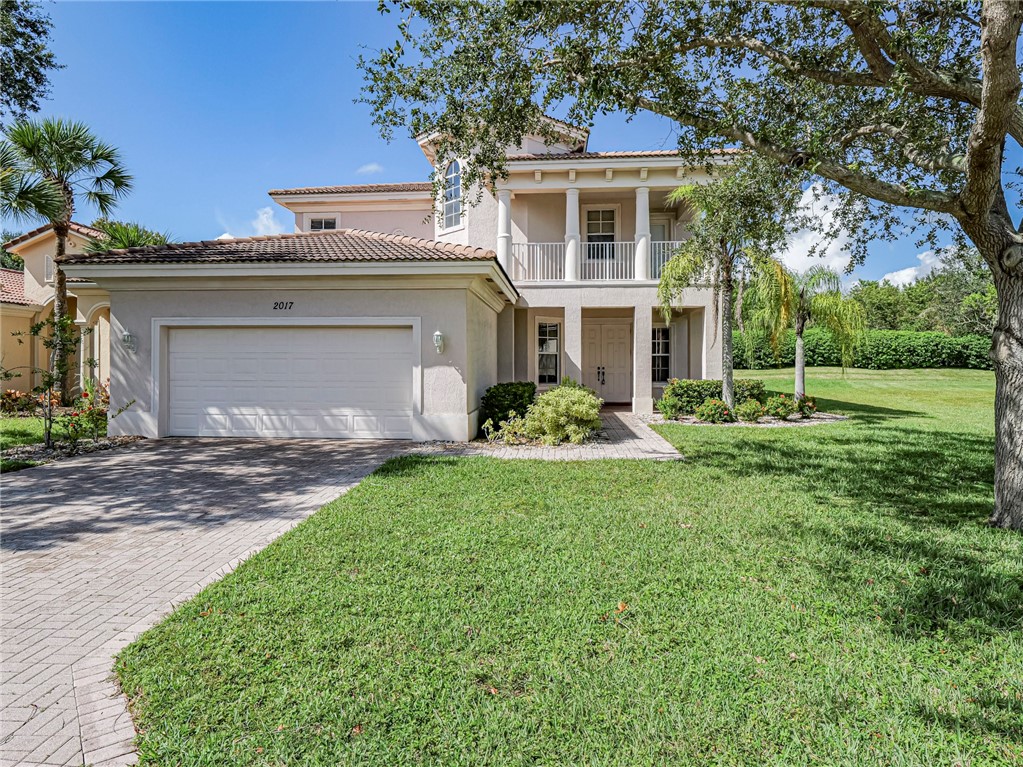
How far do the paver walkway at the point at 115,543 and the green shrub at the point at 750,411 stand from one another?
4.99m

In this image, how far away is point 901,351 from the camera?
3084 cm

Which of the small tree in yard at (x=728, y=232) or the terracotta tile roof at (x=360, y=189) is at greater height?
the terracotta tile roof at (x=360, y=189)

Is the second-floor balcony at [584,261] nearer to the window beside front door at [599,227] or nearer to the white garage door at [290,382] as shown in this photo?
the window beside front door at [599,227]

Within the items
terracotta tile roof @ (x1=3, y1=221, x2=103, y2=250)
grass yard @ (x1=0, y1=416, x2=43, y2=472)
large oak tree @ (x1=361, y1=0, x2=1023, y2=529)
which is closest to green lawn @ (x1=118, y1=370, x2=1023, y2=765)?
large oak tree @ (x1=361, y1=0, x2=1023, y2=529)

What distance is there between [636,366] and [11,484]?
46.0ft

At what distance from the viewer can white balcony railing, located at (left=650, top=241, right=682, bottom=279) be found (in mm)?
15984

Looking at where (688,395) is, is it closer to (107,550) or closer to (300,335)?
(300,335)

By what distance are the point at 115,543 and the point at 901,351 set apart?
1523 inches

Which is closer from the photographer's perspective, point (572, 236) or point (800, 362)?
point (572, 236)

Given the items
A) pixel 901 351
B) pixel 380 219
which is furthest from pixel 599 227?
pixel 901 351

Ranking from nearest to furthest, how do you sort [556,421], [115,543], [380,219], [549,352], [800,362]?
[115,543] < [556,421] < [800,362] < [549,352] < [380,219]

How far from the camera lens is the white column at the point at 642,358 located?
1517cm

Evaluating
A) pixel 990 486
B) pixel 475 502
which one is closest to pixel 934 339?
pixel 990 486

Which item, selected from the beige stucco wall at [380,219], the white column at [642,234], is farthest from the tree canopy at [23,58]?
the white column at [642,234]
